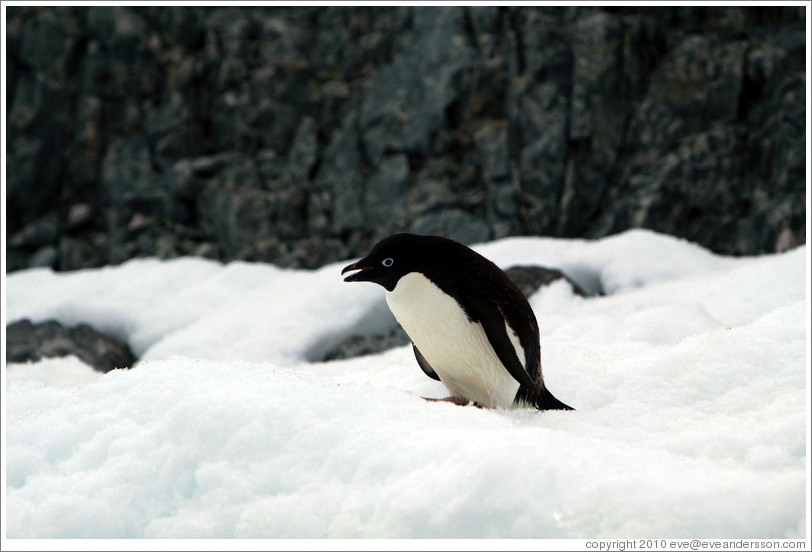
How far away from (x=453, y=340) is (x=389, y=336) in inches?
135

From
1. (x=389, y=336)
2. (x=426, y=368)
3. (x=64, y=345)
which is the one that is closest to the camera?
(x=426, y=368)

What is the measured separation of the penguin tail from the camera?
305 cm

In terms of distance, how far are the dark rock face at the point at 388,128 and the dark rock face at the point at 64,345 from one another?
229 inches

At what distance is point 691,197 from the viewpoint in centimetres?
1088

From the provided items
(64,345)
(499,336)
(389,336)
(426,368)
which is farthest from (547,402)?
(64,345)

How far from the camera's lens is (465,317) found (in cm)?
300

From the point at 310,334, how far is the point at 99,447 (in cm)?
426

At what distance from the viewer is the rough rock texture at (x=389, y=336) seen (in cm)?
624

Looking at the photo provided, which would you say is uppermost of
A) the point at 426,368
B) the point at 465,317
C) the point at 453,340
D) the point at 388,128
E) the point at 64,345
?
the point at 465,317

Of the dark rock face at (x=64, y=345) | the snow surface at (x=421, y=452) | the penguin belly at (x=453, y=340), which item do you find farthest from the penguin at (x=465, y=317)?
the dark rock face at (x=64, y=345)

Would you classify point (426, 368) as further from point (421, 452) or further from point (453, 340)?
point (421, 452)

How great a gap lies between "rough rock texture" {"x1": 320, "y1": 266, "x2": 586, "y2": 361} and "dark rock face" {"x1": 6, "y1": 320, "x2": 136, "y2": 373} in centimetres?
203

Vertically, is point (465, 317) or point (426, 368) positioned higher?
point (465, 317)

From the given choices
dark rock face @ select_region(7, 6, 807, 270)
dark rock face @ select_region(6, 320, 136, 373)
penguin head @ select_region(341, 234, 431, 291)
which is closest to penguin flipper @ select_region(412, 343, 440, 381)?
penguin head @ select_region(341, 234, 431, 291)
